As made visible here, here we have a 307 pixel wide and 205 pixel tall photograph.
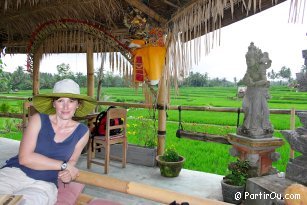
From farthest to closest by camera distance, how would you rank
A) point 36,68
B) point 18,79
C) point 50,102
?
point 18,79 → point 36,68 → point 50,102

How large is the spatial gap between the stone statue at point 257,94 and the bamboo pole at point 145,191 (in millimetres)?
2126

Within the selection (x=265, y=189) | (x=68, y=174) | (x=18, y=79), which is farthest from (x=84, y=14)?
(x=18, y=79)

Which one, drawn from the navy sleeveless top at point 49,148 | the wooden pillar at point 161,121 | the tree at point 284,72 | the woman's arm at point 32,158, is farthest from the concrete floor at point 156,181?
the tree at point 284,72

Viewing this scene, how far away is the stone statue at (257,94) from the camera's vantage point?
297 centimetres

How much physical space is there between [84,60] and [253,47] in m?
3.17

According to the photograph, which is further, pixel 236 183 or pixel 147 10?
pixel 147 10

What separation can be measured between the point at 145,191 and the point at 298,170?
1756 mm

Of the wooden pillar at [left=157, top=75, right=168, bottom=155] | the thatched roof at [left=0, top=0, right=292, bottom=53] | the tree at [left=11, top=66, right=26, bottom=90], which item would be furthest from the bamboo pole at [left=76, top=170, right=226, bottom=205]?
the tree at [left=11, top=66, right=26, bottom=90]

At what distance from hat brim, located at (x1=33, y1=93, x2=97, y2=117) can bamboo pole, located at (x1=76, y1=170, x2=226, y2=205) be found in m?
0.50

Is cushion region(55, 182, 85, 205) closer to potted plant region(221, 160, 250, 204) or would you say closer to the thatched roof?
potted plant region(221, 160, 250, 204)

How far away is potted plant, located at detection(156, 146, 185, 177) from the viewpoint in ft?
11.7

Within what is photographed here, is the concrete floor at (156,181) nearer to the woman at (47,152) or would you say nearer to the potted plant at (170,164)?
the potted plant at (170,164)

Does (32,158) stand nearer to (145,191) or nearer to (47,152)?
(47,152)

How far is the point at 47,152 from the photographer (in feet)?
5.12
